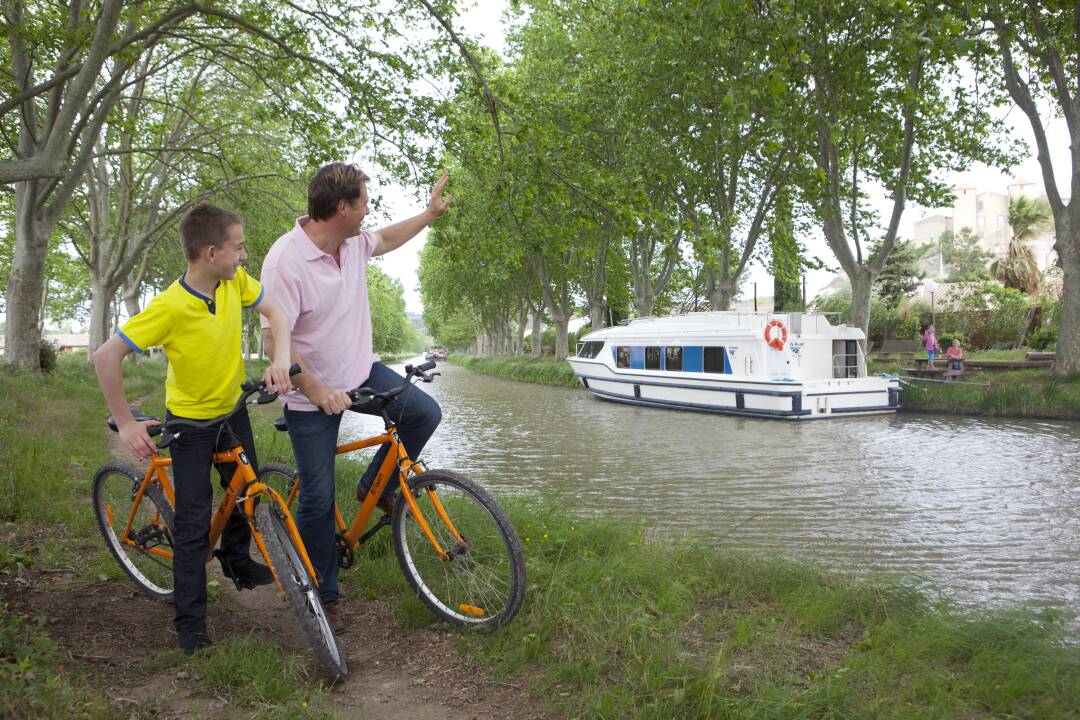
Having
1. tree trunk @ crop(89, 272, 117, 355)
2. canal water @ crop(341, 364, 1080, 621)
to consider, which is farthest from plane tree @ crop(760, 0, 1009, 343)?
tree trunk @ crop(89, 272, 117, 355)

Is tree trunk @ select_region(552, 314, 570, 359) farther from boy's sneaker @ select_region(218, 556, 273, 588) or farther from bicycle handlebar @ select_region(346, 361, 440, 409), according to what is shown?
bicycle handlebar @ select_region(346, 361, 440, 409)

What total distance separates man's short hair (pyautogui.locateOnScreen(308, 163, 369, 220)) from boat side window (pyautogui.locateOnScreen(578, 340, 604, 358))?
21.8 metres

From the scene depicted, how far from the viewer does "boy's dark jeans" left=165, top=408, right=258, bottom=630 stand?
338 centimetres

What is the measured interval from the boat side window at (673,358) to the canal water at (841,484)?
324cm

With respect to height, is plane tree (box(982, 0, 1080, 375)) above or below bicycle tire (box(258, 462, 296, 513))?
above

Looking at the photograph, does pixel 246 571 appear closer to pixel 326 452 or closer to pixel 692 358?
pixel 326 452

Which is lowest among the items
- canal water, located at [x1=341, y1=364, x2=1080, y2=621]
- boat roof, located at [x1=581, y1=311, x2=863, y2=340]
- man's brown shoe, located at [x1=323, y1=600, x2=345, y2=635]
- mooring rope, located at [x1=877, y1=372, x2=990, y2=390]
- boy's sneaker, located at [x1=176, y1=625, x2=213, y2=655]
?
canal water, located at [x1=341, y1=364, x2=1080, y2=621]

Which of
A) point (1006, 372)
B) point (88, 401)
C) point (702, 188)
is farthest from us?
point (702, 188)

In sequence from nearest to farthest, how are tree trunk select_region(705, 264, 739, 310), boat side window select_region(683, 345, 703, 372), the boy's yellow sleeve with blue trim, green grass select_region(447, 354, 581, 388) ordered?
the boy's yellow sleeve with blue trim, boat side window select_region(683, 345, 703, 372), tree trunk select_region(705, 264, 739, 310), green grass select_region(447, 354, 581, 388)

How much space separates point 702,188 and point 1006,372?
1086 cm

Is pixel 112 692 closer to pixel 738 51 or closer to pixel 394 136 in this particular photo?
pixel 394 136

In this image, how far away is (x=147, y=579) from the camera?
420 cm

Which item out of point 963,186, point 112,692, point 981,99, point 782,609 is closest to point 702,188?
point 981,99

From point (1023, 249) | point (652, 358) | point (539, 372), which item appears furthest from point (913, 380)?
point (1023, 249)
